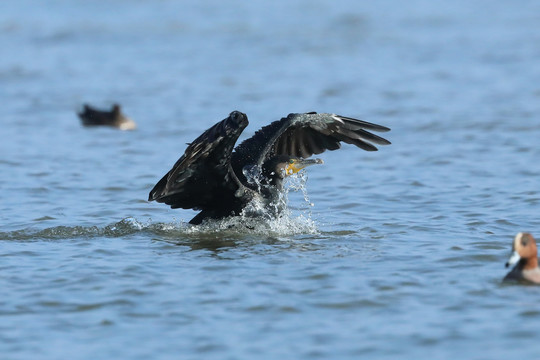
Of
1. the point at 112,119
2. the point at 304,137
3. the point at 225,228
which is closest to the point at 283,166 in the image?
the point at 225,228

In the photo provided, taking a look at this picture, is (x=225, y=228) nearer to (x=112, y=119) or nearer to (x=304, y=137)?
(x=304, y=137)

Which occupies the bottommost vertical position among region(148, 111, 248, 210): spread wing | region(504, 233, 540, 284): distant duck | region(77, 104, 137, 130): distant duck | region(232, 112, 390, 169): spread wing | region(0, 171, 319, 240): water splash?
region(504, 233, 540, 284): distant duck

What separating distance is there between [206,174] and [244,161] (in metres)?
0.96

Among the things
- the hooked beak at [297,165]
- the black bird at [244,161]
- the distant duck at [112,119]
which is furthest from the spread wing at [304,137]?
the distant duck at [112,119]

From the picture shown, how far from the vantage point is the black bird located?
25.4 feet

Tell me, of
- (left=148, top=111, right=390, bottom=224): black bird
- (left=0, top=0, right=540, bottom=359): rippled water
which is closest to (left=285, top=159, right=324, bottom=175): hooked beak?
(left=148, top=111, right=390, bottom=224): black bird

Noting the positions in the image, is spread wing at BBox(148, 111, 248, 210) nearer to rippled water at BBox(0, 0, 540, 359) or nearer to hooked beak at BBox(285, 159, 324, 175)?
rippled water at BBox(0, 0, 540, 359)

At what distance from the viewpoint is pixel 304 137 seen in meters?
9.81

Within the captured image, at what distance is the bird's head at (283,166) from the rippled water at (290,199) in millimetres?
425

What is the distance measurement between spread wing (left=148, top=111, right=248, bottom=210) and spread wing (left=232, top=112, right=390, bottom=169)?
58 cm

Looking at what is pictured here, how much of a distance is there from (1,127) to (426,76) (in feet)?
26.1

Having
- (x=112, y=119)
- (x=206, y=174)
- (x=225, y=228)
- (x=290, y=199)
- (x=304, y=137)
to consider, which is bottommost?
(x=225, y=228)

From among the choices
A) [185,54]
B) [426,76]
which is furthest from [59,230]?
[185,54]

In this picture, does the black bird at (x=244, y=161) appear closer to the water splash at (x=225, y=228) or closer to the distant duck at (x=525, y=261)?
the water splash at (x=225, y=228)
